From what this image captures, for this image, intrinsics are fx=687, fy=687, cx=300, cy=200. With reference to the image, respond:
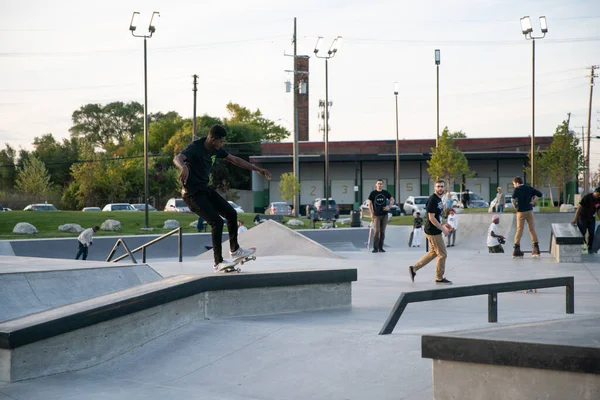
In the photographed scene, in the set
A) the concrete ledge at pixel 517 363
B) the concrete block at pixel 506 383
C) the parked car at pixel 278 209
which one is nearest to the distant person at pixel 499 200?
the parked car at pixel 278 209

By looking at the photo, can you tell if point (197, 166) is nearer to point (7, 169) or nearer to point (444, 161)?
point (444, 161)

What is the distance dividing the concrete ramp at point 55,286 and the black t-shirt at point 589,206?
11153mm

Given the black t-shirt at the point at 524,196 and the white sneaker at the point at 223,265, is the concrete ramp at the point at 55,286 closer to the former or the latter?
the white sneaker at the point at 223,265

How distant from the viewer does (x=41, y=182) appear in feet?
192

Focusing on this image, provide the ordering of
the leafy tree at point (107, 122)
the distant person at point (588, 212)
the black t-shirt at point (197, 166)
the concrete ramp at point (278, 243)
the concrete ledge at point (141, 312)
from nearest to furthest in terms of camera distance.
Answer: the concrete ledge at point (141, 312) → the black t-shirt at point (197, 166) → the distant person at point (588, 212) → the concrete ramp at point (278, 243) → the leafy tree at point (107, 122)

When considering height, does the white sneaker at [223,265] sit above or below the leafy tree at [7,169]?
below

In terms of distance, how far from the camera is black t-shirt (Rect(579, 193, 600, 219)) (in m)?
16.7

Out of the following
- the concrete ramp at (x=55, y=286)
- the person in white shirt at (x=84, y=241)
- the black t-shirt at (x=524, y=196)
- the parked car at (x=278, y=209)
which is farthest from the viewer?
the parked car at (x=278, y=209)

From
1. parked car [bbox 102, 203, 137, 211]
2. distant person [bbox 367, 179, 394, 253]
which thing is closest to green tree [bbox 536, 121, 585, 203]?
parked car [bbox 102, 203, 137, 211]

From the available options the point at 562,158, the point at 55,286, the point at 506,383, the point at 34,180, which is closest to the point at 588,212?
the point at 55,286

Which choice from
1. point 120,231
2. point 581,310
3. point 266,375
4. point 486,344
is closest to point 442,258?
point 581,310

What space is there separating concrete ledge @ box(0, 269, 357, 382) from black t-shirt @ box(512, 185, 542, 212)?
318 inches

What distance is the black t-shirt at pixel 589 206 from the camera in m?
16.7

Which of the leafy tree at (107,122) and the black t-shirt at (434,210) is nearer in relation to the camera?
the black t-shirt at (434,210)
